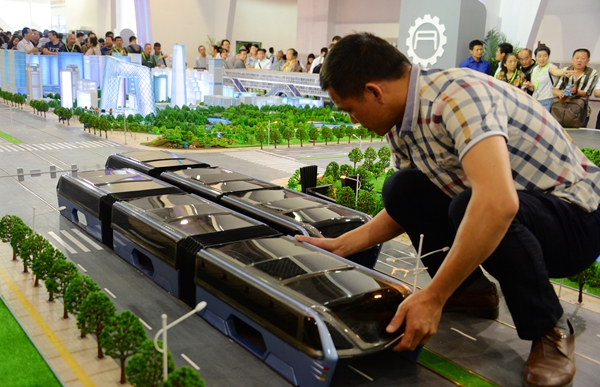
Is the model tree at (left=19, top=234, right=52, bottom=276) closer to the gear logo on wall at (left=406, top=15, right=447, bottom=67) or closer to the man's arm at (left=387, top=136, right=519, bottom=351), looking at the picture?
the man's arm at (left=387, top=136, right=519, bottom=351)

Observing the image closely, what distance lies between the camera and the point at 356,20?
931 inches

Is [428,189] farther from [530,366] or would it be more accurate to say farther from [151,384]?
[151,384]

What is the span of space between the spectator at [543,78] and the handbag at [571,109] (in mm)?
322

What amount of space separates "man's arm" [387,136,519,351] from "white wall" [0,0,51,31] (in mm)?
33200

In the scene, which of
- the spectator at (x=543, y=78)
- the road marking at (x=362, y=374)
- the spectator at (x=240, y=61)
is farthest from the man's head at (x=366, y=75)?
the spectator at (x=240, y=61)

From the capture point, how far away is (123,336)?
1.80 metres

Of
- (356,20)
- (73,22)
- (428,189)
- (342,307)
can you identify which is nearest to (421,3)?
(428,189)

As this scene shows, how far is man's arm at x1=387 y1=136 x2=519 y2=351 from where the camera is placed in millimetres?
1637

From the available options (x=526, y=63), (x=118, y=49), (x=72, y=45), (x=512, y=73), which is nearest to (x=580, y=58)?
(x=526, y=63)

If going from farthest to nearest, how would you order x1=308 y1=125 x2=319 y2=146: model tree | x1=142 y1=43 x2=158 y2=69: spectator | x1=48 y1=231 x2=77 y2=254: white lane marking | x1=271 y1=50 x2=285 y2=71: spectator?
x1=271 y1=50 x2=285 y2=71: spectator, x1=142 y1=43 x2=158 y2=69: spectator, x1=308 y1=125 x2=319 y2=146: model tree, x1=48 y1=231 x2=77 y2=254: white lane marking

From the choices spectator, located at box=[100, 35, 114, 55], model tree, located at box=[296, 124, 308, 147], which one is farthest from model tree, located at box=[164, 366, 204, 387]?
spectator, located at box=[100, 35, 114, 55]

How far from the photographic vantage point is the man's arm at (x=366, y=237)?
8.20ft

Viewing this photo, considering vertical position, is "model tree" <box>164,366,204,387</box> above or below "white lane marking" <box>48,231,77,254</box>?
above

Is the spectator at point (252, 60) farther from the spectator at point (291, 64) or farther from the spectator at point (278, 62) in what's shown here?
the spectator at point (291, 64)
